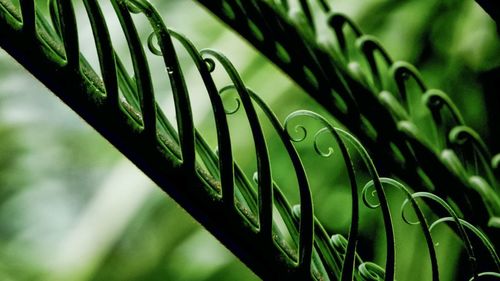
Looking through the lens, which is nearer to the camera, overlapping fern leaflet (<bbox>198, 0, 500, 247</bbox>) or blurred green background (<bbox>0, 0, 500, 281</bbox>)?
overlapping fern leaflet (<bbox>198, 0, 500, 247</bbox>)

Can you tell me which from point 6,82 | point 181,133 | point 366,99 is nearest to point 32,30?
point 181,133

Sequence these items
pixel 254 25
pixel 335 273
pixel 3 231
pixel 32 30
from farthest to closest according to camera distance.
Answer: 1. pixel 3 231
2. pixel 254 25
3. pixel 335 273
4. pixel 32 30

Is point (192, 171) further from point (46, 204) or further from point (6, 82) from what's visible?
point (6, 82)

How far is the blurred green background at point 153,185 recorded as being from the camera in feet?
5.09

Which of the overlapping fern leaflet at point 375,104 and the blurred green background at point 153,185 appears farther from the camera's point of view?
the blurred green background at point 153,185

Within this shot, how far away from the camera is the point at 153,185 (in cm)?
162

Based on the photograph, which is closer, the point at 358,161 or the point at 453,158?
the point at 453,158

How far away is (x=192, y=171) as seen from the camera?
488 mm

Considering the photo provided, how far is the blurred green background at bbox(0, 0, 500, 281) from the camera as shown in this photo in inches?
61.1

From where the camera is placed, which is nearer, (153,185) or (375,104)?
(375,104)

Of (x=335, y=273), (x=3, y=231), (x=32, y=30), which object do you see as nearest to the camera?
(x=32, y=30)

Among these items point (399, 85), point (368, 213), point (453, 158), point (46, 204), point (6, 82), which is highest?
point (6, 82)

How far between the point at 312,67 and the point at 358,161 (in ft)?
2.48

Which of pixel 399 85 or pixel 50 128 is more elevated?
pixel 50 128
